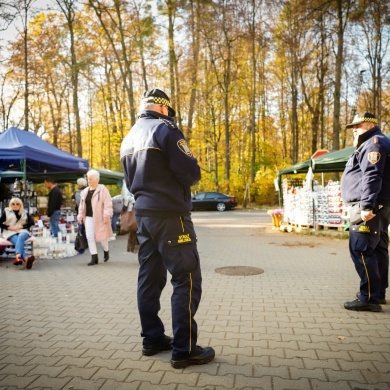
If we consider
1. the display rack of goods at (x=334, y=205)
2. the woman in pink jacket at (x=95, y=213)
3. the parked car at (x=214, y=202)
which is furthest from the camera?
the parked car at (x=214, y=202)

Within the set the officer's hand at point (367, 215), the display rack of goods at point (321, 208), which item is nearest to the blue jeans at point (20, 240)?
the officer's hand at point (367, 215)

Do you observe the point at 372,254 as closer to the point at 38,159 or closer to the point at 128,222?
the point at 128,222

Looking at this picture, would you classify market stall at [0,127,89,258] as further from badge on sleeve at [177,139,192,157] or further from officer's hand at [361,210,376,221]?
officer's hand at [361,210,376,221]

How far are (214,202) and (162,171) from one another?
23.6 metres

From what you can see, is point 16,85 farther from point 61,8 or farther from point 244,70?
point 244,70

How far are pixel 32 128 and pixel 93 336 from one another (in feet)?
104

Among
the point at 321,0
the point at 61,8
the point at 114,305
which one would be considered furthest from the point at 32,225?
the point at 321,0

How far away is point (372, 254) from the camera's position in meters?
4.16

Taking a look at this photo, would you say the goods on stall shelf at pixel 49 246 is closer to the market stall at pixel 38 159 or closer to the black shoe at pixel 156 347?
the market stall at pixel 38 159

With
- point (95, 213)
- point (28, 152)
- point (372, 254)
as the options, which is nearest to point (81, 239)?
point (95, 213)

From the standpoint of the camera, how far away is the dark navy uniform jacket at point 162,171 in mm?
2916

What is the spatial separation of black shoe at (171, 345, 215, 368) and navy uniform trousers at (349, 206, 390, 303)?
2212 millimetres

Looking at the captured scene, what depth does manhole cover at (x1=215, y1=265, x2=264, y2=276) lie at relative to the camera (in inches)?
255

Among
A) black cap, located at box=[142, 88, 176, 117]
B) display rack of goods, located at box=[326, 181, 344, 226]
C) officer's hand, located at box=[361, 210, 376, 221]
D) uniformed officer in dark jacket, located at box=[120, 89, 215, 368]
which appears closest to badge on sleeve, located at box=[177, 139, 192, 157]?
uniformed officer in dark jacket, located at box=[120, 89, 215, 368]
